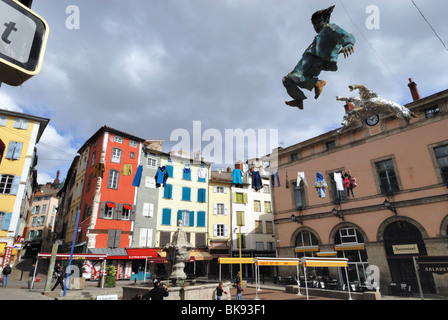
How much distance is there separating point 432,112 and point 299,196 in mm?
12760

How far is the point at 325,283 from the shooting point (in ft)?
68.5

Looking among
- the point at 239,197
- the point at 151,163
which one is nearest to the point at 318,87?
the point at 151,163

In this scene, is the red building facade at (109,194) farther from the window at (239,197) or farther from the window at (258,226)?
the window at (258,226)

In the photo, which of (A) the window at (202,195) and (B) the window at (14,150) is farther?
(A) the window at (202,195)

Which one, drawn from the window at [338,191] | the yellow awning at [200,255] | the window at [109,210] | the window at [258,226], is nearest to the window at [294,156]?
the window at [338,191]

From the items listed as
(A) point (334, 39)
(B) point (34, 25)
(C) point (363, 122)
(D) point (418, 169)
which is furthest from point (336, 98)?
(B) point (34, 25)

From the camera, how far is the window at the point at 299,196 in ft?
84.9

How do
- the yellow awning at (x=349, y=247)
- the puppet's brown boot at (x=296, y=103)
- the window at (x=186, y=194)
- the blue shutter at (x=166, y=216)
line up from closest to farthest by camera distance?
the puppet's brown boot at (x=296, y=103) < the yellow awning at (x=349, y=247) < the blue shutter at (x=166, y=216) < the window at (x=186, y=194)

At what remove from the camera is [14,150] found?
25172mm

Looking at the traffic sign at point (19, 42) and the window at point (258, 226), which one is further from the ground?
the window at point (258, 226)

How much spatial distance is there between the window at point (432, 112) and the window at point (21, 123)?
119 feet

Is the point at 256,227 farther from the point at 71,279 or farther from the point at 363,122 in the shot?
the point at 71,279

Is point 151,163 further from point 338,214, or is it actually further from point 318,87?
point 318,87
